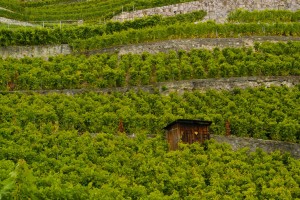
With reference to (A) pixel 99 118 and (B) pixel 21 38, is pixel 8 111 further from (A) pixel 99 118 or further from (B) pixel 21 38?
(B) pixel 21 38

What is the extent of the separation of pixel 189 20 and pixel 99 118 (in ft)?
55.7

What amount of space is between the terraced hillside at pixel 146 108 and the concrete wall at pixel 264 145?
609 millimetres

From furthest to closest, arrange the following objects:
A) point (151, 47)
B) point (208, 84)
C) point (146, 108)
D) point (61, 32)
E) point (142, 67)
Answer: point (61, 32) → point (151, 47) → point (142, 67) → point (208, 84) → point (146, 108)

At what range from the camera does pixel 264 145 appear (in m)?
25.4

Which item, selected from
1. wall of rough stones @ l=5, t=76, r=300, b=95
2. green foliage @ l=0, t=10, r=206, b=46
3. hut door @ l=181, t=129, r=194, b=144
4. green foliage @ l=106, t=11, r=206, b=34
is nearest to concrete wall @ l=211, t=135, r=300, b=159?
hut door @ l=181, t=129, r=194, b=144

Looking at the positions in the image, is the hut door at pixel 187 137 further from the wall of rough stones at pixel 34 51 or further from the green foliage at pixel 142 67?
the wall of rough stones at pixel 34 51

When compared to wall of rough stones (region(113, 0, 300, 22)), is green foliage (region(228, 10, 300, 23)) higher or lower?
lower

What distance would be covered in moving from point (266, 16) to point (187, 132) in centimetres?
1739

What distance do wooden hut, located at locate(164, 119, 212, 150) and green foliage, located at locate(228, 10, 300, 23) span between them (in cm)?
1604

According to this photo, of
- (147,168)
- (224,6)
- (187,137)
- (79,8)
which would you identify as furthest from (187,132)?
(79,8)

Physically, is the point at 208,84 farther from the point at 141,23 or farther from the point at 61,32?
the point at 61,32

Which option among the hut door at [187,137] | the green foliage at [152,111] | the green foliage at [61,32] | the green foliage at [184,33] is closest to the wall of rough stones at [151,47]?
the green foliage at [61,32]

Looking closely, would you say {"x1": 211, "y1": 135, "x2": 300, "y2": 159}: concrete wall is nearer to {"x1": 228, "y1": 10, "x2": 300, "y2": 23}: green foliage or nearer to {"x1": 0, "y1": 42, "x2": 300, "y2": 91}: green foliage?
{"x1": 0, "y1": 42, "x2": 300, "y2": 91}: green foliage

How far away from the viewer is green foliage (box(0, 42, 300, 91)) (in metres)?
30.1
